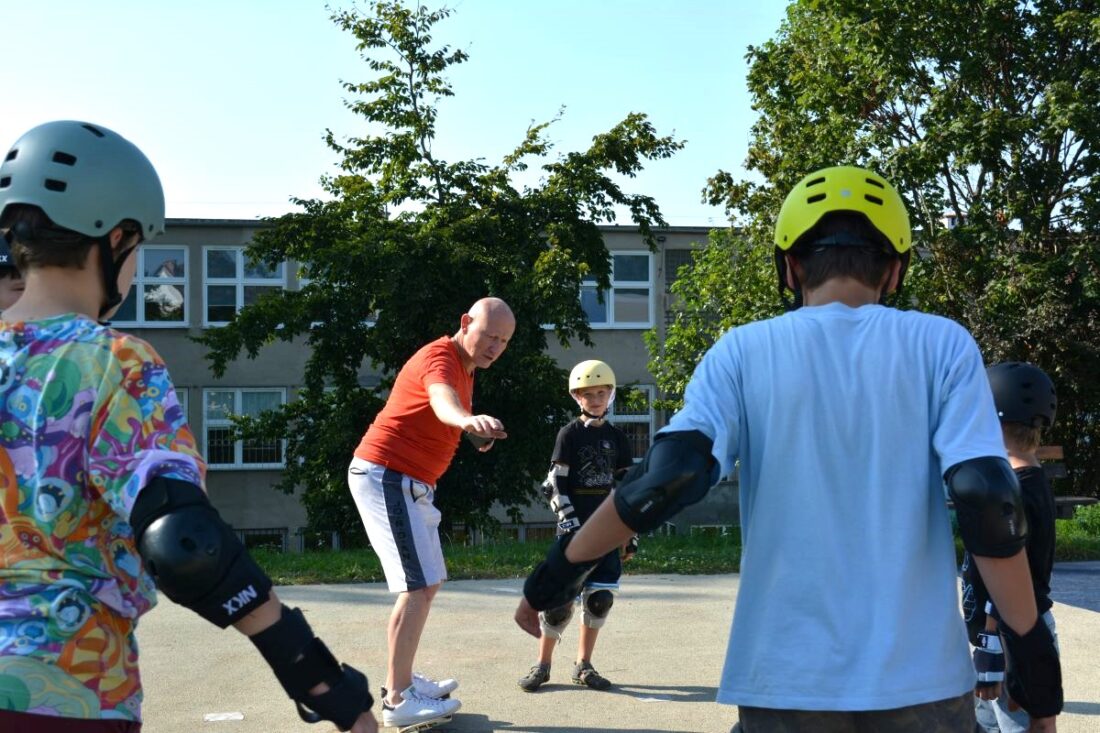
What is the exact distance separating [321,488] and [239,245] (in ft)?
51.8

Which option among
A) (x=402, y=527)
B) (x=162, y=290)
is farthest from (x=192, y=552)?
(x=162, y=290)

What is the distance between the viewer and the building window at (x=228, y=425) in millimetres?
36406

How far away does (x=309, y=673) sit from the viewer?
6.97ft

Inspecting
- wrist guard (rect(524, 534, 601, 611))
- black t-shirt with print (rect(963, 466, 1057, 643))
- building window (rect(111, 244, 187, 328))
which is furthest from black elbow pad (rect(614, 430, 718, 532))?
building window (rect(111, 244, 187, 328))

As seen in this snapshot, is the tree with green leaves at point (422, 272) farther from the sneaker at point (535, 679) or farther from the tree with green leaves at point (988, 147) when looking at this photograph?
the sneaker at point (535, 679)

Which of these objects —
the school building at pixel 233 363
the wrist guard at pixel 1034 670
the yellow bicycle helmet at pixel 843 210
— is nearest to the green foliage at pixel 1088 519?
the wrist guard at pixel 1034 670

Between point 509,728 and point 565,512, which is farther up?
point 565,512

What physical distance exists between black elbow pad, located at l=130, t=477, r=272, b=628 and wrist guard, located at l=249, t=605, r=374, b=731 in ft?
0.25

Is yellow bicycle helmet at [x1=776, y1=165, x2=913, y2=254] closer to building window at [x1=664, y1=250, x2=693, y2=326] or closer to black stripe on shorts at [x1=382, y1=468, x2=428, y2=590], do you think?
black stripe on shorts at [x1=382, y1=468, x2=428, y2=590]

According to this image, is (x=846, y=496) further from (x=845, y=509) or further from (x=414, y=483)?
(x=414, y=483)

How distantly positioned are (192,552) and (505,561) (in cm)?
874

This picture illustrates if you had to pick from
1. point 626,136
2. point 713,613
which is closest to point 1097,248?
point 626,136

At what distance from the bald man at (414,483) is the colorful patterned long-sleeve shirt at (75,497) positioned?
10.2 ft

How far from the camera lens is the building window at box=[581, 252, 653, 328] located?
38.0m
